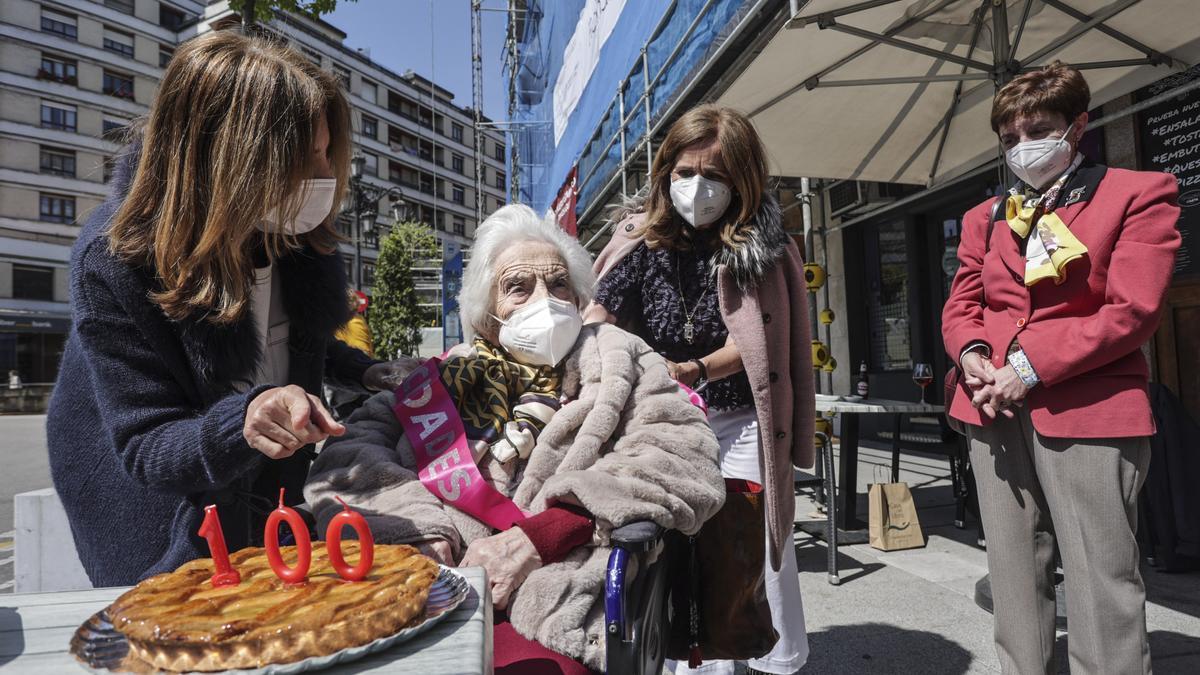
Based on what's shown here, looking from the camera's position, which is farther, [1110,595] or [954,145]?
[954,145]

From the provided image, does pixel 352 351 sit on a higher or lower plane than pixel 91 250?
lower

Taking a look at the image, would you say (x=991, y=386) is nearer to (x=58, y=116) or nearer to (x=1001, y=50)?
(x=1001, y=50)

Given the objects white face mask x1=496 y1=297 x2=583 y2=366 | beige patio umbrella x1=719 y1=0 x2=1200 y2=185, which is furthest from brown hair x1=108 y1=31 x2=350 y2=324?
beige patio umbrella x1=719 y1=0 x2=1200 y2=185

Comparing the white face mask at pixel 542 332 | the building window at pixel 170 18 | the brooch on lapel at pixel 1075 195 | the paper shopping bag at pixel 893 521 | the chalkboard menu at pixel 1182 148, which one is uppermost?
the building window at pixel 170 18

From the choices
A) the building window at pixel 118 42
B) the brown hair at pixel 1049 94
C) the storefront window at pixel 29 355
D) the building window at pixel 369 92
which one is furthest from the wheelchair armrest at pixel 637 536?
the building window at pixel 369 92

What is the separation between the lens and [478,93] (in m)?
25.4

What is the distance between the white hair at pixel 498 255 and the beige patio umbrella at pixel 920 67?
212 cm

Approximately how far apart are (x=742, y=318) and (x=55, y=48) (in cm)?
4596

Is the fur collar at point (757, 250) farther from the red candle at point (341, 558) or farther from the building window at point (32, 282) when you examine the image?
the building window at point (32, 282)

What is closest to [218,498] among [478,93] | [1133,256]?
[1133,256]

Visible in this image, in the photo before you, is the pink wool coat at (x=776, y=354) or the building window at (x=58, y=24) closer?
the pink wool coat at (x=776, y=354)

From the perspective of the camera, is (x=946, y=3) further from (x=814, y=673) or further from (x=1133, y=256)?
(x=814, y=673)

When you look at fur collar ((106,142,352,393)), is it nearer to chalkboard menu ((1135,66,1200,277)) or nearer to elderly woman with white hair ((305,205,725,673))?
elderly woman with white hair ((305,205,725,673))

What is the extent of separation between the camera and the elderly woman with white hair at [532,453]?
53.9 inches
